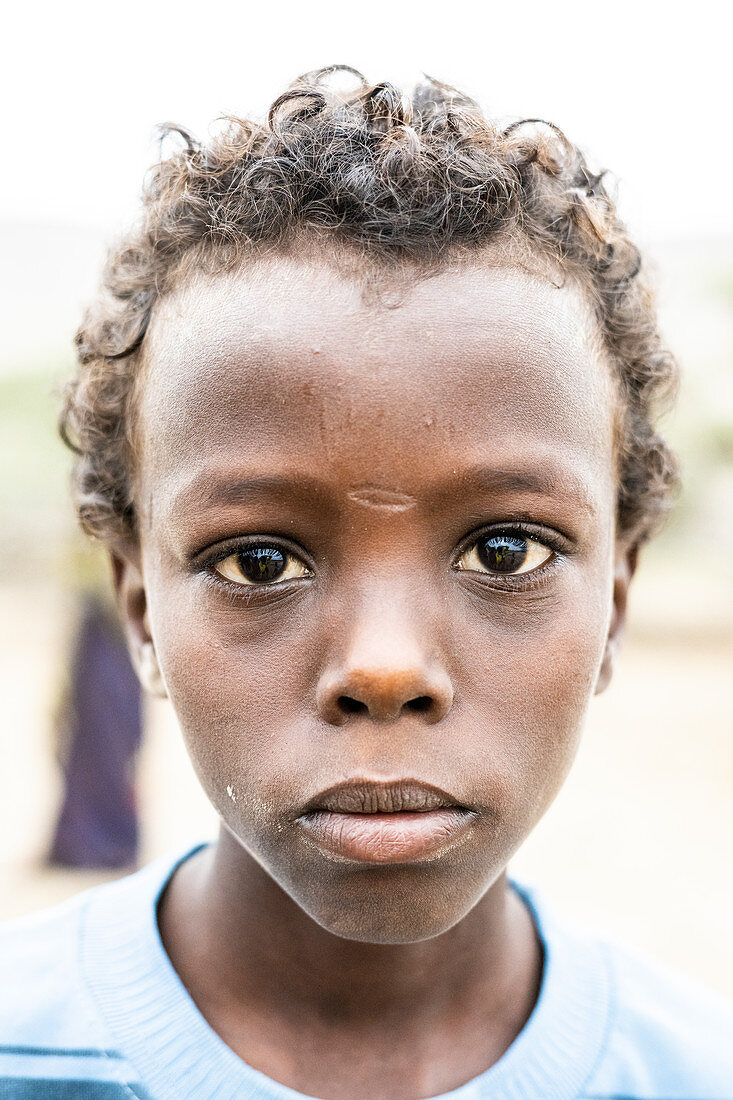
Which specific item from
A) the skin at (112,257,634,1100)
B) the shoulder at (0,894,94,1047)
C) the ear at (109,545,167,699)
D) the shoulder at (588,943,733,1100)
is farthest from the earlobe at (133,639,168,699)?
the shoulder at (588,943,733,1100)

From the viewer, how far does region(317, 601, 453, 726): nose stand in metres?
1.15

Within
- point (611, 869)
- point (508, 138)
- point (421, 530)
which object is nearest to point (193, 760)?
point (421, 530)

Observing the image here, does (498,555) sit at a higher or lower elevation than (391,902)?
higher

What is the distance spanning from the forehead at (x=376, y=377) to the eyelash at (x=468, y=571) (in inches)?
3.6

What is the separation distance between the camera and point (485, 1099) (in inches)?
56.1

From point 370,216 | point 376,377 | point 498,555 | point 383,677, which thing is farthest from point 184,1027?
point 370,216

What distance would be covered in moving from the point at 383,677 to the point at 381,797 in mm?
141

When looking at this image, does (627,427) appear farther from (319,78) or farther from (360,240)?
(319,78)

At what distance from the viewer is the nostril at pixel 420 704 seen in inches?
46.9

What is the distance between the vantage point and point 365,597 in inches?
47.0

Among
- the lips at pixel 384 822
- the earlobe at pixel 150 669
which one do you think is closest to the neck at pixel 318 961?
the earlobe at pixel 150 669

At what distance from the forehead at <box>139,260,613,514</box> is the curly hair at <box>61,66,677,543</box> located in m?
0.07

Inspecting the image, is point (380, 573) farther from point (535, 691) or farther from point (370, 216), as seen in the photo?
point (370, 216)

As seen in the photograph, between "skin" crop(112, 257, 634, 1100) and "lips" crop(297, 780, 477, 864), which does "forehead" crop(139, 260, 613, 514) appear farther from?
"lips" crop(297, 780, 477, 864)
